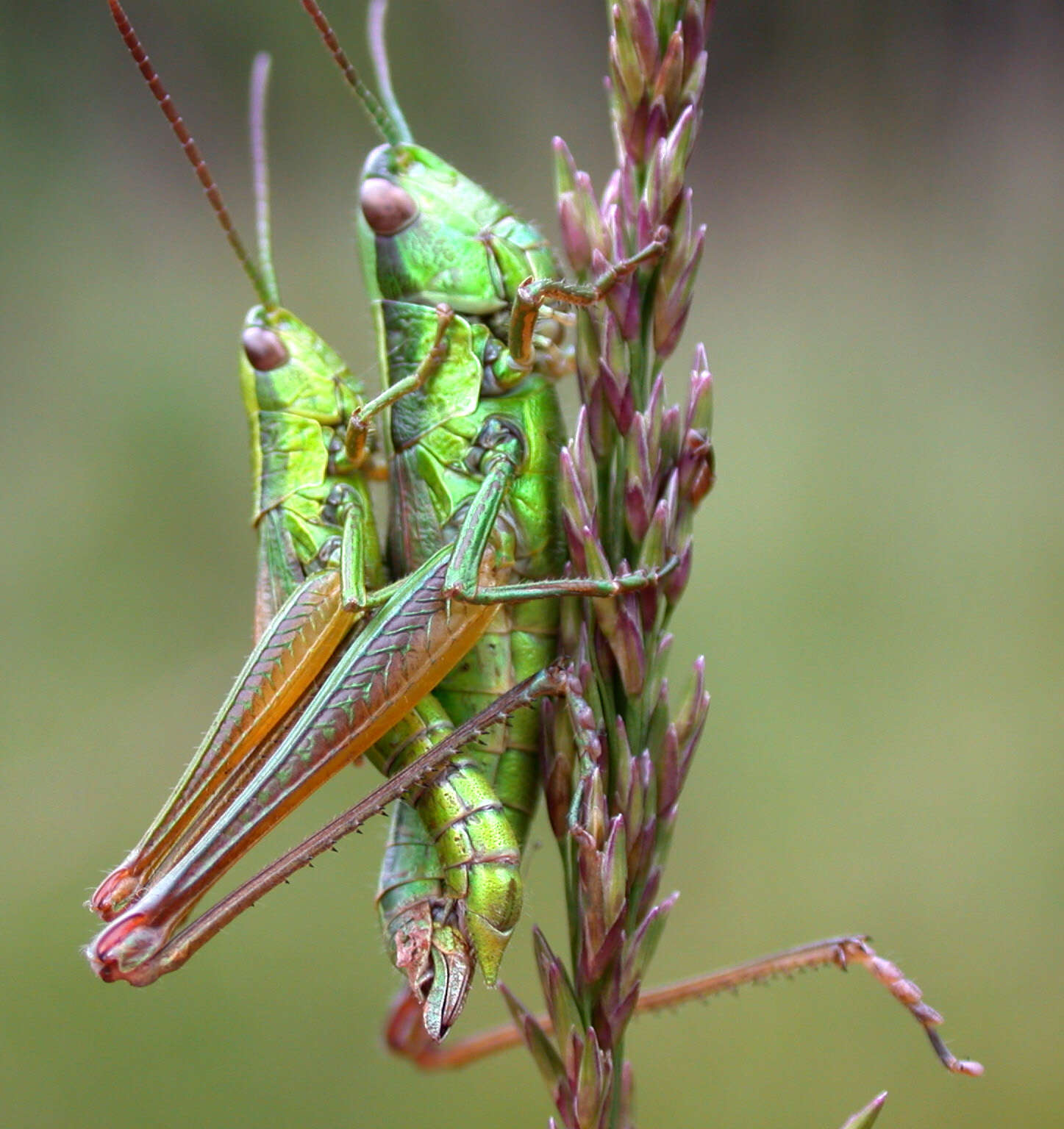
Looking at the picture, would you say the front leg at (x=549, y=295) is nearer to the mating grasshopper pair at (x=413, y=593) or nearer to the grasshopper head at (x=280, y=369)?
the mating grasshopper pair at (x=413, y=593)

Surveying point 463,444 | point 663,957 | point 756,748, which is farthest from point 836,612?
point 463,444

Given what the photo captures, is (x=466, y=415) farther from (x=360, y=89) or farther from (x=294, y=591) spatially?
(x=360, y=89)

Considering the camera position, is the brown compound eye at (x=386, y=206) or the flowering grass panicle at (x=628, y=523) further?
the brown compound eye at (x=386, y=206)

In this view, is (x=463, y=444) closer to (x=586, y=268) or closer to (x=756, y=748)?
(x=586, y=268)

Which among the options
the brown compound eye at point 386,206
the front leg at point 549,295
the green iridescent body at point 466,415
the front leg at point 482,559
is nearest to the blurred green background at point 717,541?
the green iridescent body at point 466,415

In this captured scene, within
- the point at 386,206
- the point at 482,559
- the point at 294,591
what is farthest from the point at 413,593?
the point at 386,206
